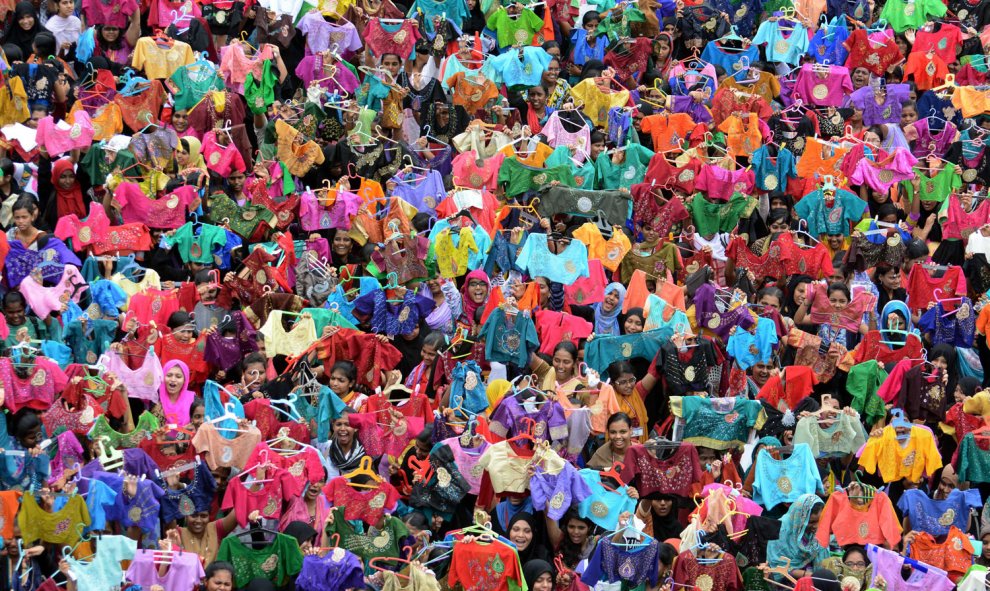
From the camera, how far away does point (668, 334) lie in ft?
59.7

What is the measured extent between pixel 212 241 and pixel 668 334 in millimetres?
4426

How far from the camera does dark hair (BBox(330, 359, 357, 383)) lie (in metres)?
17.4

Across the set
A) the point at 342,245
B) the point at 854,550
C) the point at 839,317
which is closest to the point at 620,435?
the point at 854,550

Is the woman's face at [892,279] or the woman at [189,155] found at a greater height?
the woman at [189,155]

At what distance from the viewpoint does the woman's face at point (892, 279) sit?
19.5m

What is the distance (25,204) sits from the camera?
1870cm

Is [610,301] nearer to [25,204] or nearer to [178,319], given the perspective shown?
[178,319]

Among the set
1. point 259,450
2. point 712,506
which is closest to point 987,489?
point 712,506

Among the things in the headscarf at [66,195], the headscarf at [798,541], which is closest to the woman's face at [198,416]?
the headscarf at [66,195]

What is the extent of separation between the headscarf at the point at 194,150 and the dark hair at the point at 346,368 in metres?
3.57

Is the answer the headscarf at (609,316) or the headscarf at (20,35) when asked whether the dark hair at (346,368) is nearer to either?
the headscarf at (609,316)

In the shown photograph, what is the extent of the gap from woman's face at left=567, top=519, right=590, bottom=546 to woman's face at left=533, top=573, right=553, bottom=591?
0.86 meters

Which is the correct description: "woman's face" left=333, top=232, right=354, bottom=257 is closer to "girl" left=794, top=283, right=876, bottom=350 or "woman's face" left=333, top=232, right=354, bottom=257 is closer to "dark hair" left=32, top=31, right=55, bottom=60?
"dark hair" left=32, top=31, right=55, bottom=60

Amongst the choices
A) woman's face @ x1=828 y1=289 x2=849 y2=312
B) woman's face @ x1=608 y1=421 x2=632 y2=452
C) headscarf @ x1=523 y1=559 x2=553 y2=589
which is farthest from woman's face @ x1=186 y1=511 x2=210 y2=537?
woman's face @ x1=828 y1=289 x2=849 y2=312
